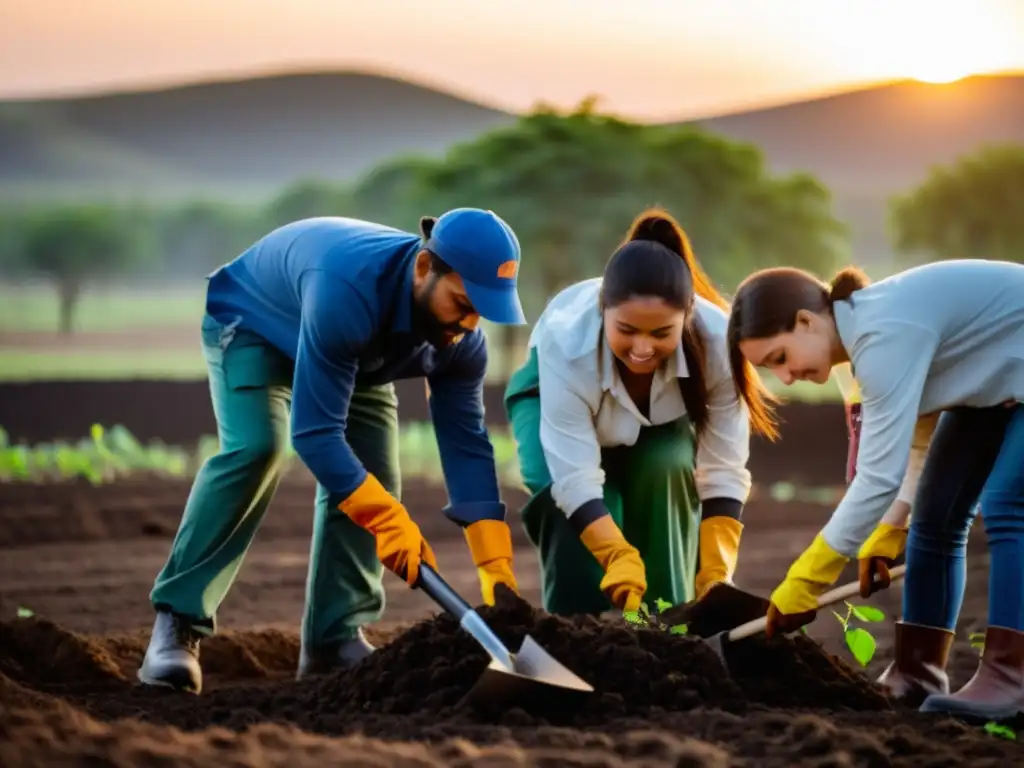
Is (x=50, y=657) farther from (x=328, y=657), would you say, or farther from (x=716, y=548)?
(x=716, y=548)

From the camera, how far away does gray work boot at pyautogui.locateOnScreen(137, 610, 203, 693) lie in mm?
3975

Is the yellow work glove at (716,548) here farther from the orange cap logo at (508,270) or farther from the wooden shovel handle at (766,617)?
the orange cap logo at (508,270)

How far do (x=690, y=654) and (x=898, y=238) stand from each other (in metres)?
18.0

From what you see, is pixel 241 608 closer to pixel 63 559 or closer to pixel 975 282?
pixel 63 559

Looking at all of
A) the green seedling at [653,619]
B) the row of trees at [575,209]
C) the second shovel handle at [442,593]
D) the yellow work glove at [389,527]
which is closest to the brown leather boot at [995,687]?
the green seedling at [653,619]

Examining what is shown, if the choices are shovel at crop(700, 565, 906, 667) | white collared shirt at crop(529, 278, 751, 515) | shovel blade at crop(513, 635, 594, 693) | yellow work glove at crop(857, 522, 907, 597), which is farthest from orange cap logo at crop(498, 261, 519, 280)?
yellow work glove at crop(857, 522, 907, 597)

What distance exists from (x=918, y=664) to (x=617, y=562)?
0.81 meters

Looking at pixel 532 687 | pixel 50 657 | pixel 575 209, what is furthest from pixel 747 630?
pixel 575 209

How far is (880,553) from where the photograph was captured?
3801 millimetres

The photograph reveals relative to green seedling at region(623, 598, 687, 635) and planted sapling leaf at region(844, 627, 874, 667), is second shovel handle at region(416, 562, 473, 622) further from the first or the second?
planted sapling leaf at region(844, 627, 874, 667)

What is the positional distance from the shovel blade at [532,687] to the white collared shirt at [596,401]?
673 mm

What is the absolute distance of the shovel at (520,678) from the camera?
3.20 m

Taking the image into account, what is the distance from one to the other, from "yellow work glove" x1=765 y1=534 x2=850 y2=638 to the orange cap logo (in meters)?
0.93

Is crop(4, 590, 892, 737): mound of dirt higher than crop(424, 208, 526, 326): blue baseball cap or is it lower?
lower
